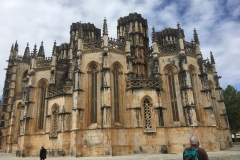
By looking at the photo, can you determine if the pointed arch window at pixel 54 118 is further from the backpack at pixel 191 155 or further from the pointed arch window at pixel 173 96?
the backpack at pixel 191 155

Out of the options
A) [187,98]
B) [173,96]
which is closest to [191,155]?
[187,98]

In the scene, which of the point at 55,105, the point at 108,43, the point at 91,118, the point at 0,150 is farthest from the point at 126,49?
the point at 0,150

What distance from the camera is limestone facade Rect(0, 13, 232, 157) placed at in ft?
72.1

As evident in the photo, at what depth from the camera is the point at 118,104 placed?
24.0 metres

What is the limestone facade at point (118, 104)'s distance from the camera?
22.0m

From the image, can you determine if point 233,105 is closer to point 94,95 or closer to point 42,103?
point 94,95

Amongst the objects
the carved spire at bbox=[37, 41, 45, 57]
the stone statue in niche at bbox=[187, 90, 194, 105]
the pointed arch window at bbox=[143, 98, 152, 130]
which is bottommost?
the pointed arch window at bbox=[143, 98, 152, 130]

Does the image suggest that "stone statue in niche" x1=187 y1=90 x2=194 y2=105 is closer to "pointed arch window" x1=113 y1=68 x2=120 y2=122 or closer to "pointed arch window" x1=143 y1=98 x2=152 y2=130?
"pointed arch window" x1=143 y1=98 x2=152 y2=130

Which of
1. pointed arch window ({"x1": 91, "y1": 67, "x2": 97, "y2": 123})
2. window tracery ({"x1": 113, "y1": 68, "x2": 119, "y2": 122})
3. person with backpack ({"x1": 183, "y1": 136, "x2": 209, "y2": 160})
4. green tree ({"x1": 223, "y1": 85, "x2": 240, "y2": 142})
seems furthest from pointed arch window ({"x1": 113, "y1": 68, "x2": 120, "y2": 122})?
green tree ({"x1": 223, "y1": 85, "x2": 240, "y2": 142})

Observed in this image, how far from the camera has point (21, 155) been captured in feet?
84.4

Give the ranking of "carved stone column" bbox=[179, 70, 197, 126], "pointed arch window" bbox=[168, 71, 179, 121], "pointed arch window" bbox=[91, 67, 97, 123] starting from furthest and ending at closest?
"pointed arch window" bbox=[168, 71, 179, 121], "pointed arch window" bbox=[91, 67, 97, 123], "carved stone column" bbox=[179, 70, 197, 126]

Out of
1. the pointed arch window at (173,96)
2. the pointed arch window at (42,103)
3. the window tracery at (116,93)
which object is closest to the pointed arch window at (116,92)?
the window tracery at (116,93)

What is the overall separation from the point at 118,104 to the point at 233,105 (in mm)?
25502

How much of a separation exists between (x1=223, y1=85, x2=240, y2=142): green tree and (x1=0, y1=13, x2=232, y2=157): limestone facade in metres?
10.2
